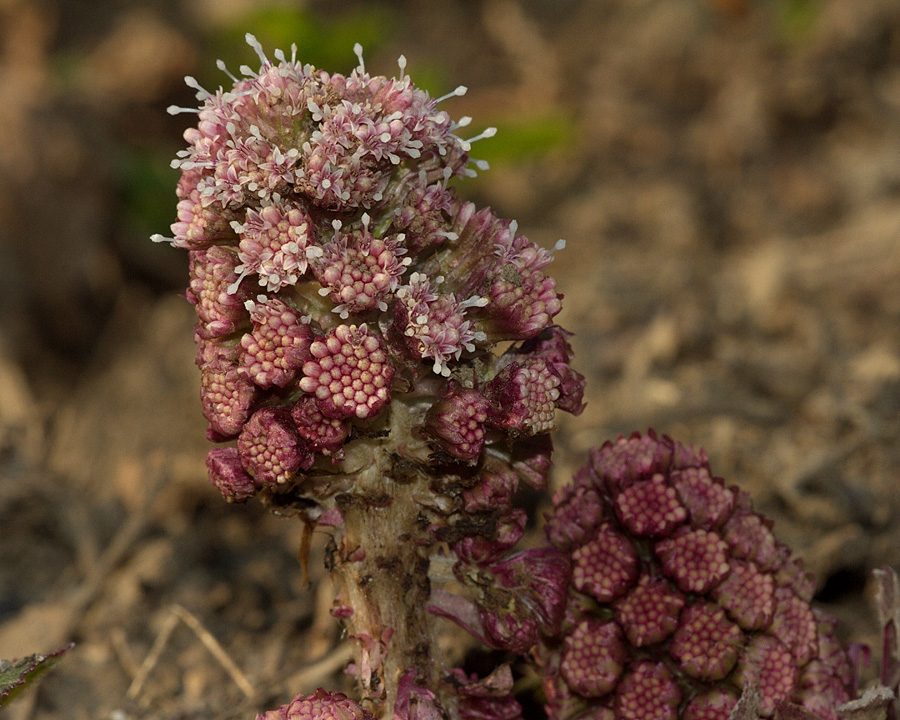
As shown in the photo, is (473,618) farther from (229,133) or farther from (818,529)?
(818,529)

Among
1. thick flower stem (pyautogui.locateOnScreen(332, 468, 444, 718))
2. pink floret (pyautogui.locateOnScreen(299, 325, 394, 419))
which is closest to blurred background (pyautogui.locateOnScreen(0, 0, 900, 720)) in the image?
thick flower stem (pyautogui.locateOnScreen(332, 468, 444, 718))

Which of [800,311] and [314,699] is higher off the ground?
[800,311]

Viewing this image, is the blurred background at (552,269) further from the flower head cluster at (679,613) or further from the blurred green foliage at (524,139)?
the flower head cluster at (679,613)

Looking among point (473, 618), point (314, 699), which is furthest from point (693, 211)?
point (314, 699)

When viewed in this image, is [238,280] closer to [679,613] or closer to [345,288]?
[345,288]

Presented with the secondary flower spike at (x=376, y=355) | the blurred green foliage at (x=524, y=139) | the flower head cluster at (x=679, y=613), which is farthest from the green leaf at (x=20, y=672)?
the blurred green foliage at (x=524, y=139)

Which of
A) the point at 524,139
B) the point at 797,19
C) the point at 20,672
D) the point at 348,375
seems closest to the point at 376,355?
the point at 348,375
